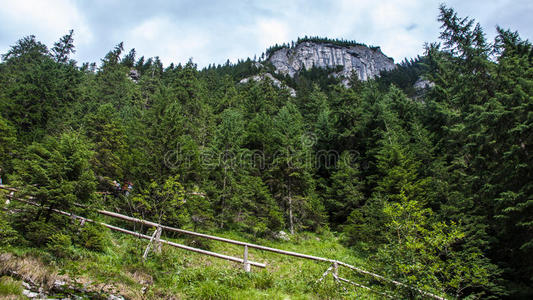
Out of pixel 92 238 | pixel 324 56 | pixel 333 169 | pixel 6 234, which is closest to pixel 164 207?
pixel 92 238

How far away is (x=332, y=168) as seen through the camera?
2653 centimetres

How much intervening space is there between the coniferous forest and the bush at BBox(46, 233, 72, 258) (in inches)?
1.3

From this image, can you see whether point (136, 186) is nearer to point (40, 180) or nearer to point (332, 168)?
point (40, 180)

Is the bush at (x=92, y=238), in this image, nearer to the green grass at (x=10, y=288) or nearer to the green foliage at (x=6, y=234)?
the green foliage at (x=6, y=234)

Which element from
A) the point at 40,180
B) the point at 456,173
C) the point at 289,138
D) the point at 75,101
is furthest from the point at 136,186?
the point at 75,101

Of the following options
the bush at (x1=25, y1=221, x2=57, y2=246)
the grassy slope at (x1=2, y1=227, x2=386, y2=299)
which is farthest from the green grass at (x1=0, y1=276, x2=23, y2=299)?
the bush at (x1=25, y1=221, x2=57, y2=246)

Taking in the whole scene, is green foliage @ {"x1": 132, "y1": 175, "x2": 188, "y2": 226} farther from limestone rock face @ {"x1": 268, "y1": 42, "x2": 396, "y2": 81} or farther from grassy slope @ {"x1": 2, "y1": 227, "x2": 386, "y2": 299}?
limestone rock face @ {"x1": 268, "y1": 42, "x2": 396, "y2": 81}

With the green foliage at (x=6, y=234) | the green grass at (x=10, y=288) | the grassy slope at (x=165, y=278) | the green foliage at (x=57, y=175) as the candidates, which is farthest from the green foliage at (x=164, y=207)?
the green grass at (x=10, y=288)

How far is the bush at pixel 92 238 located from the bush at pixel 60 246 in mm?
684

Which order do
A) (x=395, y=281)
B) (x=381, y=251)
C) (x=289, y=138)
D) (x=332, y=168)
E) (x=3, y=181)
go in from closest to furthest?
→ (x=395, y=281)
(x=381, y=251)
(x=3, y=181)
(x=289, y=138)
(x=332, y=168)

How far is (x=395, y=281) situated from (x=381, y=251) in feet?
3.47

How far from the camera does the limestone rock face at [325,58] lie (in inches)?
4909

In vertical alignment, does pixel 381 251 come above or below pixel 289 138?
below

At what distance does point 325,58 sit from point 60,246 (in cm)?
13944
